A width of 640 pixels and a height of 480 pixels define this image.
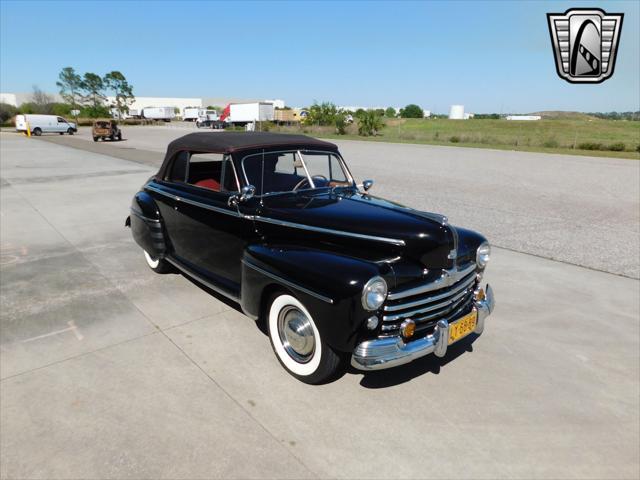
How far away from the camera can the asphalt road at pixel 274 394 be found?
92.2 inches

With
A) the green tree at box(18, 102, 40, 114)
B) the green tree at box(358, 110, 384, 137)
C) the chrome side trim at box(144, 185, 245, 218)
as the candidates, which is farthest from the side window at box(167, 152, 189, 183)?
the green tree at box(18, 102, 40, 114)

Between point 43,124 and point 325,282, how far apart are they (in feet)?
145

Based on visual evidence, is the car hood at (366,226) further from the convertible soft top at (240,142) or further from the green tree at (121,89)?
the green tree at (121,89)

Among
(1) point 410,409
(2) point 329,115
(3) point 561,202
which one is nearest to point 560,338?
(1) point 410,409

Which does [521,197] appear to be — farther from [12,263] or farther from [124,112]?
[124,112]

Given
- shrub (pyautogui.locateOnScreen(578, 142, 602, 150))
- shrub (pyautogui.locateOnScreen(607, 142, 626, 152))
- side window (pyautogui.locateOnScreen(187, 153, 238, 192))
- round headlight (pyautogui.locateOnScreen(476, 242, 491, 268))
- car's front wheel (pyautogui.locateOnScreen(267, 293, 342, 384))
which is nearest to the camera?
car's front wheel (pyautogui.locateOnScreen(267, 293, 342, 384))

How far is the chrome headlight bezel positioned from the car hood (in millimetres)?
437

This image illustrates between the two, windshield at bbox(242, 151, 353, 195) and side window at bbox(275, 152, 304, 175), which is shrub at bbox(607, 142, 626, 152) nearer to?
windshield at bbox(242, 151, 353, 195)

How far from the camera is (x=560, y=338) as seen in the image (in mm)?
3768

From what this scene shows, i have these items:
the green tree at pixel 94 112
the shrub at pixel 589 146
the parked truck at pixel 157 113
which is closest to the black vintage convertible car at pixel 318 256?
the shrub at pixel 589 146

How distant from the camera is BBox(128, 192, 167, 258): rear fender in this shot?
461cm

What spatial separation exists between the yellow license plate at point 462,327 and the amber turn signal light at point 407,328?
0.32m

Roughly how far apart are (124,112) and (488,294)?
97.2m

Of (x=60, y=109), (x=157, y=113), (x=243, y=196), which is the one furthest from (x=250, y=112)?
(x=243, y=196)
